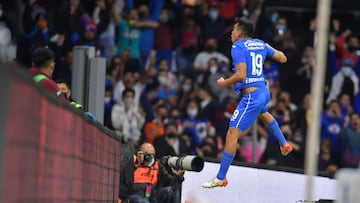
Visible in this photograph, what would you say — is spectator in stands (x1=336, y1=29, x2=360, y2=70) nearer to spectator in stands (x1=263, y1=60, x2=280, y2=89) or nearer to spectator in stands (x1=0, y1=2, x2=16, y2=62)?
spectator in stands (x1=263, y1=60, x2=280, y2=89)

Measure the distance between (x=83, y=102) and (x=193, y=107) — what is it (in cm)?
561

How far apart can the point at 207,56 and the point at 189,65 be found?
1.13ft

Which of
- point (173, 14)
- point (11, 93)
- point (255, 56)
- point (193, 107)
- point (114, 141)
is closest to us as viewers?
point (11, 93)

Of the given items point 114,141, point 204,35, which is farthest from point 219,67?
point 114,141

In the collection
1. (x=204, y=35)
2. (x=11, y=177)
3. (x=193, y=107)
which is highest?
(x=204, y=35)

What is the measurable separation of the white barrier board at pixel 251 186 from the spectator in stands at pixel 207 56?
6173 millimetres

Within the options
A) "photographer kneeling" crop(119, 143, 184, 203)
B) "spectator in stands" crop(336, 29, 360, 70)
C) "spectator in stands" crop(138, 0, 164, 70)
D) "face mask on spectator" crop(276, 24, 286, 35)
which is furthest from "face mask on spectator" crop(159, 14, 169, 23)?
"photographer kneeling" crop(119, 143, 184, 203)

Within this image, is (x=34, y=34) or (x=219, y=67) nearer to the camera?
(x=34, y=34)

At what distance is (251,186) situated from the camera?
1599 cm

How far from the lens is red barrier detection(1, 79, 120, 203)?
Answer: 252 inches

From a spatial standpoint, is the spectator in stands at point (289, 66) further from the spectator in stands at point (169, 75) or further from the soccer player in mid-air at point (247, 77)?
the soccer player in mid-air at point (247, 77)

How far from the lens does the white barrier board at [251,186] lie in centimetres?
1580

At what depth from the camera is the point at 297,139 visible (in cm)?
2166

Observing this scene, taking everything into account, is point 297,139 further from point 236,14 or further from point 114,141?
point 114,141
